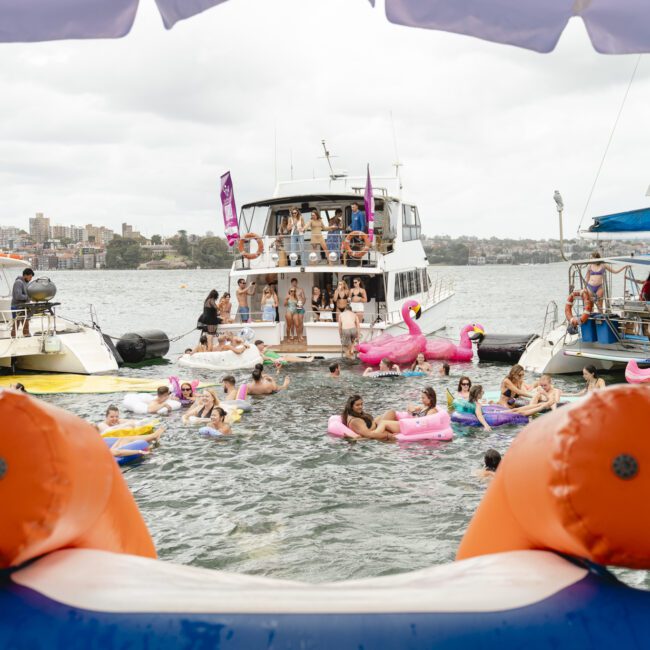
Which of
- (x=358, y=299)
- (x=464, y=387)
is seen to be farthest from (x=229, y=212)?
(x=464, y=387)

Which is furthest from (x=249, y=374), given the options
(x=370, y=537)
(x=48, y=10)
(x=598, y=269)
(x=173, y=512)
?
(x=48, y=10)

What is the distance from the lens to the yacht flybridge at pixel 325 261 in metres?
20.7

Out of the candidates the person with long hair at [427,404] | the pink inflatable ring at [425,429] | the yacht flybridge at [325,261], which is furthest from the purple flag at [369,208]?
the pink inflatable ring at [425,429]

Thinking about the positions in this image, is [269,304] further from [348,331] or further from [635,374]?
[635,374]

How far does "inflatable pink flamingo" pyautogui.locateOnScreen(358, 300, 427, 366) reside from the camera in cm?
1939

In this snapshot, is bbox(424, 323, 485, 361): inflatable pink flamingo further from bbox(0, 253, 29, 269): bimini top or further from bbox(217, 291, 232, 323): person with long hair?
bbox(0, 253, 29, 269): bimini top

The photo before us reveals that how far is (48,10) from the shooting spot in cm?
274

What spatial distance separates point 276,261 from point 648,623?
19.7 meters

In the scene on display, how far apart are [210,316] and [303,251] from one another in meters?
3.36

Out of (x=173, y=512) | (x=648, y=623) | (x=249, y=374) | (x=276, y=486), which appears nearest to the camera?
(x=648, y=623)

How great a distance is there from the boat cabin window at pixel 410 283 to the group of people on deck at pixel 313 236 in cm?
242

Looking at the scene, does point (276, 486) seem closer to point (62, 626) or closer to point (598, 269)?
point (62, 626)

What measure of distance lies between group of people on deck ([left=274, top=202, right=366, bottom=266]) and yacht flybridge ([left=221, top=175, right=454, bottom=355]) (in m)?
0.03

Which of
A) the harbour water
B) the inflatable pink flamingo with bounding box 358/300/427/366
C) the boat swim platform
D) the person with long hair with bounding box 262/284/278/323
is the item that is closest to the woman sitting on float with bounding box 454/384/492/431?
the harbour water
